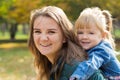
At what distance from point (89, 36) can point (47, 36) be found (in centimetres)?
42

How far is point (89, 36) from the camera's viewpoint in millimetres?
3541

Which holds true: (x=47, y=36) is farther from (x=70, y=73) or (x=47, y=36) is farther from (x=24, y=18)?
(x=24, y=18)

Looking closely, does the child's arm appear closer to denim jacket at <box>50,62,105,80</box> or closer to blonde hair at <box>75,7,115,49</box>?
denim jacket at <box>50,62,105,80</box>

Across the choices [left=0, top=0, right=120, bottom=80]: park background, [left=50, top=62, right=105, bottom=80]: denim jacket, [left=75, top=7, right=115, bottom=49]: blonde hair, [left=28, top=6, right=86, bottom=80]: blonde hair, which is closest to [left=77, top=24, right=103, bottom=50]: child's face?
[left=75, top=7, right=115, bottom=49]: blonde hair

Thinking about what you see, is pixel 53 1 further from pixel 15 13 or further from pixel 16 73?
pixel 16 73

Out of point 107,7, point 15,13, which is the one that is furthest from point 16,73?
point 15,13

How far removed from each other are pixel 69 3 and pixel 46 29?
90.3 feet

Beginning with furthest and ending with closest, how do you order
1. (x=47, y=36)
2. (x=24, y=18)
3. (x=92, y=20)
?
(x=24, y=18) → (x=92, y=20) → (x=47, y=36)

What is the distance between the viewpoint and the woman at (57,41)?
3.19 meters

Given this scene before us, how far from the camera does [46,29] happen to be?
10.6 ft

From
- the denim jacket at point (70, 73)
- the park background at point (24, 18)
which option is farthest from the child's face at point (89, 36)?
the park background at point (24, 18)

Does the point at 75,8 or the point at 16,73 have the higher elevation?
the point at 75,8

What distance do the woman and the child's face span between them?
0.69 feet

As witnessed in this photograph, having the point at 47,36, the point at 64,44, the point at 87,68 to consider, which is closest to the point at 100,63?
the point at 87,68
